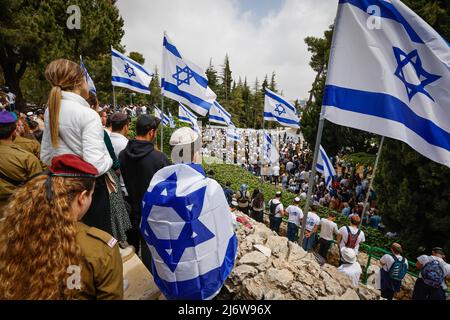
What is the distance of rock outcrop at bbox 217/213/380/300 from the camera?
2.81 metres

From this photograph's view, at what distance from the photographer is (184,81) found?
6066 mm

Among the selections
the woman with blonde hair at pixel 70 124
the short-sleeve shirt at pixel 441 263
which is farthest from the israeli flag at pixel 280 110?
the woman with blonde hair at pixel 70 124

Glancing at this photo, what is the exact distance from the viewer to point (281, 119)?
12719 mm

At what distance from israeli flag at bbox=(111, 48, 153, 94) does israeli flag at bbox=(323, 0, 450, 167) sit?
7.41 m

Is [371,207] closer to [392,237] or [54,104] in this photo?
[392,237]

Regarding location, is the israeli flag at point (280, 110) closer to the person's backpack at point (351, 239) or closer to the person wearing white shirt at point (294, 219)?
the person wearing white shirt at point (294, 219)

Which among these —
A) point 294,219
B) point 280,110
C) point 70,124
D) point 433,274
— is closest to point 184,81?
point 70,124

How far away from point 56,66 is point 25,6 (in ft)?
74.8

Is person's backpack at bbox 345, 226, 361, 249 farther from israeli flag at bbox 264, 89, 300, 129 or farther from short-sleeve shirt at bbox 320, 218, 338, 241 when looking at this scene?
israeli flag at bbox 264, 89, 300, 129

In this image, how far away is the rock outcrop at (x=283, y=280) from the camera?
2812mm

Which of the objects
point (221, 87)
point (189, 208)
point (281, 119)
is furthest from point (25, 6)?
point (221, 87)

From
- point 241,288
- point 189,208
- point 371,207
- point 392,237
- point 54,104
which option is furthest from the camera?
point 371,207

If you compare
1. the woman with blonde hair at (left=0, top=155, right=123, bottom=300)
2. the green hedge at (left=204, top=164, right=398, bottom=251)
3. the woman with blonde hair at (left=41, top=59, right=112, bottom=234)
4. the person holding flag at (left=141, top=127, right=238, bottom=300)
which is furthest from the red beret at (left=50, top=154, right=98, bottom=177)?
the green hedge at (left=204, top=164, right=398, bottom=251)

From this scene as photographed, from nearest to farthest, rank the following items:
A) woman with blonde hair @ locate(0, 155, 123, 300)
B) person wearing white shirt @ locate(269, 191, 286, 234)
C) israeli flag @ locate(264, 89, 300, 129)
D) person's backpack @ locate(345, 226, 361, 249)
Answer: woman with blonde hair @ locate(0, 155, 123, 300), person's backpack @ locate(345, 226, 361, 249), person wearing white shirt @ locate(269, 191, 286, 234), israeli flag @ locate(264, 89, 300, 129)
